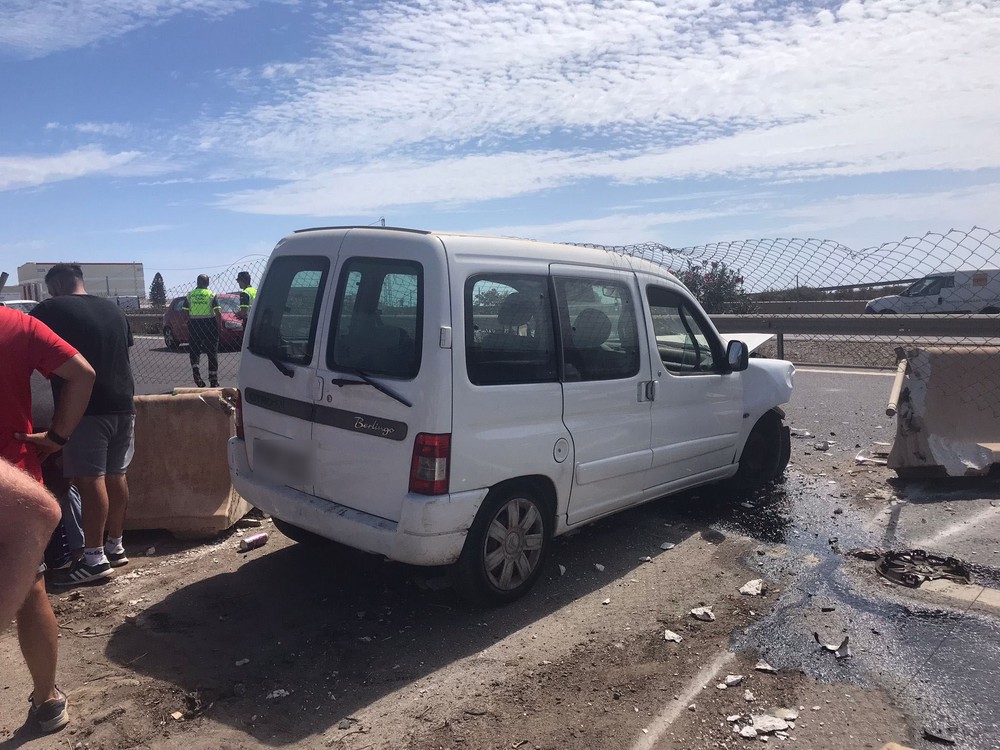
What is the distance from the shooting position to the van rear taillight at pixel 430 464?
3932 mm

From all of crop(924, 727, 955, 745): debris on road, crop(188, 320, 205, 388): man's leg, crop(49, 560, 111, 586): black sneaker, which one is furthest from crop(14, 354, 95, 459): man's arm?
crop(188, 320, 205, 388): man's leg

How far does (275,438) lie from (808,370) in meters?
11.7

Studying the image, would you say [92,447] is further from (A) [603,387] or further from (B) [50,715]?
(A) [603,387]

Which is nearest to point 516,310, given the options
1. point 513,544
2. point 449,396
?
point 449,396

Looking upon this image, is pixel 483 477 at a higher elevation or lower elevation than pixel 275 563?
higher

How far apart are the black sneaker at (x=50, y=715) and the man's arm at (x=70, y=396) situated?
1140 mm

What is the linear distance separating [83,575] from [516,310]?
10.4 feet

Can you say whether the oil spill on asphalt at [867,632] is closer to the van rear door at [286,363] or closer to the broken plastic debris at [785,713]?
the broken plastic debris at [785,713]

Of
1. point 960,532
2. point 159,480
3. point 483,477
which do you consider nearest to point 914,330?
point 960,532

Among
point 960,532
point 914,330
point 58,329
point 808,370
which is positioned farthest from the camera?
point 808,370

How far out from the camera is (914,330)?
6395mm

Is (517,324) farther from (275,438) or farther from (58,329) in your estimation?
(58,329)

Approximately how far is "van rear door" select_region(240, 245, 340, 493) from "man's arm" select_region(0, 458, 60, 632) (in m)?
2.15

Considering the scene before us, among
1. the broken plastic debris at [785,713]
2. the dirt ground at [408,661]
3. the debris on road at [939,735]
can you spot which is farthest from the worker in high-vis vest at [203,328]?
the debris on road at [939,735]
